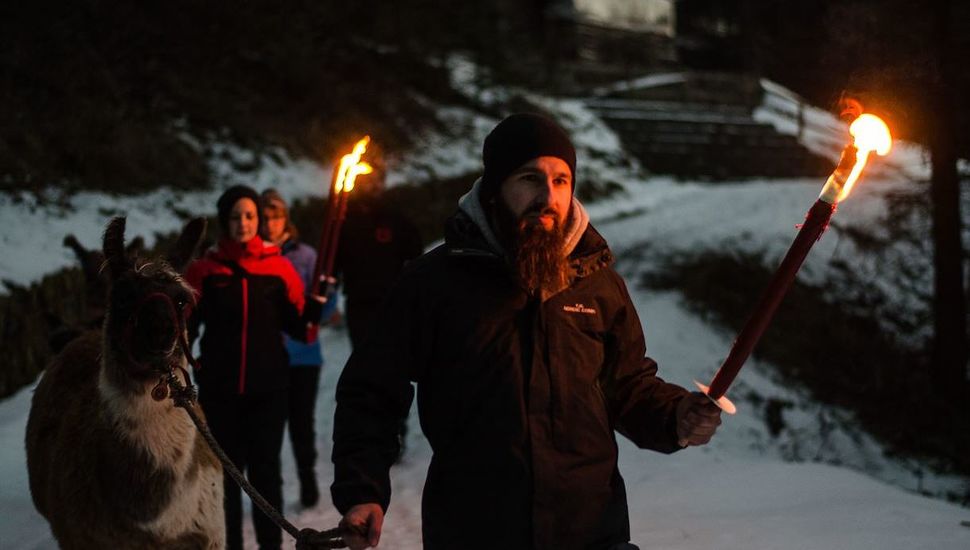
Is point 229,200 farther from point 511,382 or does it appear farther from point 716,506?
point 716,506

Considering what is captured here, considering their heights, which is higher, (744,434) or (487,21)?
(487,21)

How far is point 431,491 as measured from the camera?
2682 millimetres

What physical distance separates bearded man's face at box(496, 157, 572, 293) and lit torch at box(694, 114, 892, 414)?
0.58 m

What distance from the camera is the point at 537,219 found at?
258 cm

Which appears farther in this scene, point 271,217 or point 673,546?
point 271,217

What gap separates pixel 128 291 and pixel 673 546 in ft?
10.9

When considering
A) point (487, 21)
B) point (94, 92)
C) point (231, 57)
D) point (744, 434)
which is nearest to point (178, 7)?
point (94, 92)

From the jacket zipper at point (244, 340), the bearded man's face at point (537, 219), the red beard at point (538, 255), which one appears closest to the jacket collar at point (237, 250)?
the jacket zipper at point (244, 340)

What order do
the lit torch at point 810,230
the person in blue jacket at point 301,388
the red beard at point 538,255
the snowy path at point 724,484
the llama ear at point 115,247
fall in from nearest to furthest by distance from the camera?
the lit torch at point 810,230 < the red beard at point 538,255 < the llama ear at point 115,247 < the snowy path at point 724,484 < the person in blue jacket at point 301,388

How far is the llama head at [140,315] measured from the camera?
355 cm

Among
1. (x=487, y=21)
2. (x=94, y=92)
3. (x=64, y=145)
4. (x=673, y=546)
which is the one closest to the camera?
(x=673, y=546)

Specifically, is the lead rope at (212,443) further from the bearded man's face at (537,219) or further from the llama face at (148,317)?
the bearded man's face at (537,219)

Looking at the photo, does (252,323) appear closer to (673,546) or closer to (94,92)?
(673,546)

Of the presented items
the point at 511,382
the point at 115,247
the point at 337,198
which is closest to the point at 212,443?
the point at 115,247
